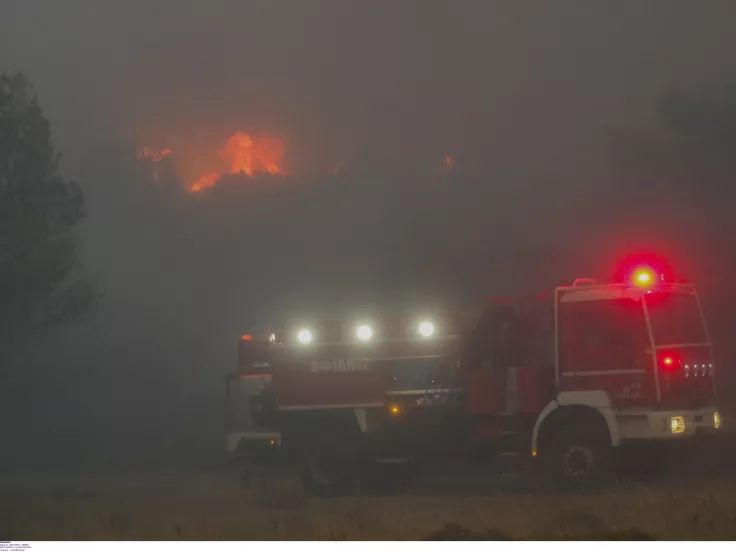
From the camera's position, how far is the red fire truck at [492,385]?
1130 centimetres

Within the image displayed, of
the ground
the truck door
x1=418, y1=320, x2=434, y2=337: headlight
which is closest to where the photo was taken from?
the ground

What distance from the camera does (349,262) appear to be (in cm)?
1362

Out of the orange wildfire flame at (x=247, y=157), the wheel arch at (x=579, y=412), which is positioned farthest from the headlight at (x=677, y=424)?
the orange wildfire flame at (x=247, y=157)

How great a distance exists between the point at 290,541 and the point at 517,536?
7.02 feet

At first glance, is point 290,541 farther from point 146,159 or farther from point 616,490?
point 146,159

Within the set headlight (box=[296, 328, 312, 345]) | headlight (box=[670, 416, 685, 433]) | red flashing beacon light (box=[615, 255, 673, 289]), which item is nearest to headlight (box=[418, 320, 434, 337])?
headlight (box=[296, 328, 312, 345])

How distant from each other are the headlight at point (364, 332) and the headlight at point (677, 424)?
10.9ft

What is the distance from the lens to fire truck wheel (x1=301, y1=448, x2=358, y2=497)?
12484 mm

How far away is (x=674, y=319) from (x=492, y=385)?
2013mm

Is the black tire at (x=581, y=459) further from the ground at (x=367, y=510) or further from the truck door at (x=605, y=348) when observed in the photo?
the truck door at (x=605, y=348)

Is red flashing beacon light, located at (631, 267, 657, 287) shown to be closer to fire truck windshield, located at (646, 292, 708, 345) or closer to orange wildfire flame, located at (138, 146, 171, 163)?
fire truck windshield, located at (646, 292, 708, 345)

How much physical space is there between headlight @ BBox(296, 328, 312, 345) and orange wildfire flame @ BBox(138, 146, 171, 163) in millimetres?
3429

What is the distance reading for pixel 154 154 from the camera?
47.3 ft

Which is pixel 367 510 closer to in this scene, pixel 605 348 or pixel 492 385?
pixel 492 385
